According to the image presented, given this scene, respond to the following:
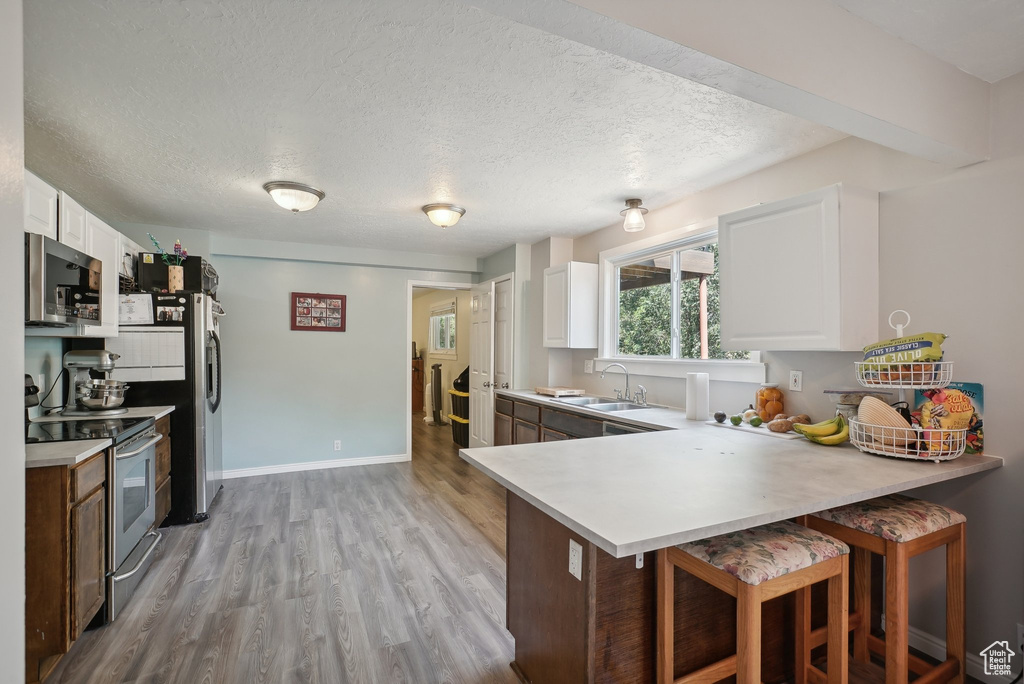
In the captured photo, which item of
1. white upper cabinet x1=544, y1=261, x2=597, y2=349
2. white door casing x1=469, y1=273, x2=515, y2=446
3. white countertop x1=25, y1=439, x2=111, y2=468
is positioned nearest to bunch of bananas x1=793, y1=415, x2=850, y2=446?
white upper cabinet x1=544, y1=261, x2=597, y2=349

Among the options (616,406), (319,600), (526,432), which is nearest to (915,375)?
(616,406)

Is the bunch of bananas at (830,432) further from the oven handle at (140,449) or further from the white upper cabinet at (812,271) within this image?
the oven handle at (140,449)

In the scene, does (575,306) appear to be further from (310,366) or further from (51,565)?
(51,565)

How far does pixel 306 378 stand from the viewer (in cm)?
494

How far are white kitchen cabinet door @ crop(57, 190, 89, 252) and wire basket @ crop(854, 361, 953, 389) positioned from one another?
3623 mm

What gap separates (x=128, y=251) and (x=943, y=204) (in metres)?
4.61

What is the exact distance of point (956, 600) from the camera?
1.63 meters

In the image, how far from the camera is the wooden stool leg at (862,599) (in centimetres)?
184

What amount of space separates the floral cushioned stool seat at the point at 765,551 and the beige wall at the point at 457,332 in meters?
5.39

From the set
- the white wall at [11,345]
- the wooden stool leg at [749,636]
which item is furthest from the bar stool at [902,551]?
the white wall at [11,345]

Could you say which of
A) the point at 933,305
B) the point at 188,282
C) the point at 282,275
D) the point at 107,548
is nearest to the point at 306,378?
the point at 282,275

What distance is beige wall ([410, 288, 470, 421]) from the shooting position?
22.8 ft

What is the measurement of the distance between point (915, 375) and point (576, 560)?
141 centimetres

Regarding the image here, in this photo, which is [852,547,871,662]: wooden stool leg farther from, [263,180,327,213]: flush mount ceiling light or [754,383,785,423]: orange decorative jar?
[263,180,327,213]: flush mount ceiling light
